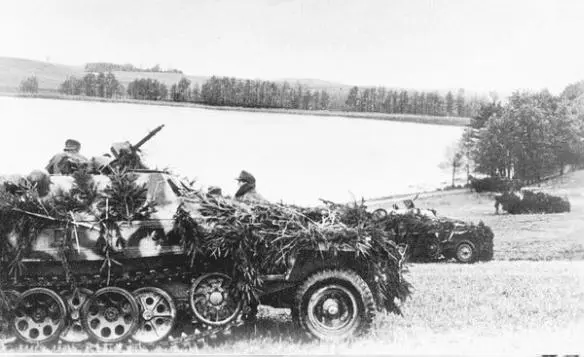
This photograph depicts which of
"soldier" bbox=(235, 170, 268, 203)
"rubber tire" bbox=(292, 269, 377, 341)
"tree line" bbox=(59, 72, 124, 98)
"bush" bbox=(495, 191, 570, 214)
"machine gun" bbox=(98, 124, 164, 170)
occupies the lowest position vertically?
"rubber tire" bbox=(292, 269, 377, 341)

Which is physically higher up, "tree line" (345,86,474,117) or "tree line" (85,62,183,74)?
"tree line" (85,62,183,74)

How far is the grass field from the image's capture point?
28.4 ft

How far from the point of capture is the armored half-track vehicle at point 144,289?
344 inches

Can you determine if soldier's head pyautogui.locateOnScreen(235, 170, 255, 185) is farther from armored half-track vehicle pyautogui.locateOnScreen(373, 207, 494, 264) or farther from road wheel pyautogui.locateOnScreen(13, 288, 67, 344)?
armored half-track vehicle pyautogui.locateOnScreen(373, 207, 494, 264)

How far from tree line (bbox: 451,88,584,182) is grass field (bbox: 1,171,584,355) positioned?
2.40 ft

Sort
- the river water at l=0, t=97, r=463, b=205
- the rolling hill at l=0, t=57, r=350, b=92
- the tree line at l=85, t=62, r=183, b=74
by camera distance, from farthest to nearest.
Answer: the river water at l=0, t=97, r=463, b=205
the tree line at l=85, t=62, r=183, b=74
the rolling hill at l=0, t=57, r=350, b=92

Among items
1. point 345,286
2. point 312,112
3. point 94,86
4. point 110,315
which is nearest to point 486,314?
point 345,286

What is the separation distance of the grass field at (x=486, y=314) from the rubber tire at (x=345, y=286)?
17 cm

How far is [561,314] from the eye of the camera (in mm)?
10422

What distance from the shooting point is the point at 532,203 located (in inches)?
768

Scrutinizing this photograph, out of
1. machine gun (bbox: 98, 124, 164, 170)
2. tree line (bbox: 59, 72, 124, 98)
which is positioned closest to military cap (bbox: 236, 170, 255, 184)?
machine gun (bbox: 98, 124, 164, 170)

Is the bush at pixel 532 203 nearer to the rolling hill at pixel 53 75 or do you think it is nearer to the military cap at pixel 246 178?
the rolling hill at pixel 53 75

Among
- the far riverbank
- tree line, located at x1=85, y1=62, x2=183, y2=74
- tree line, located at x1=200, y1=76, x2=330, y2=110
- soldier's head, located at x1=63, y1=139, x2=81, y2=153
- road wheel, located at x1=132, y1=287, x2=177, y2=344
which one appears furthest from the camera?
tree line, located at x1=200, y1=76, x2=330, y2=110

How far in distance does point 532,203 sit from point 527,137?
238 cm
